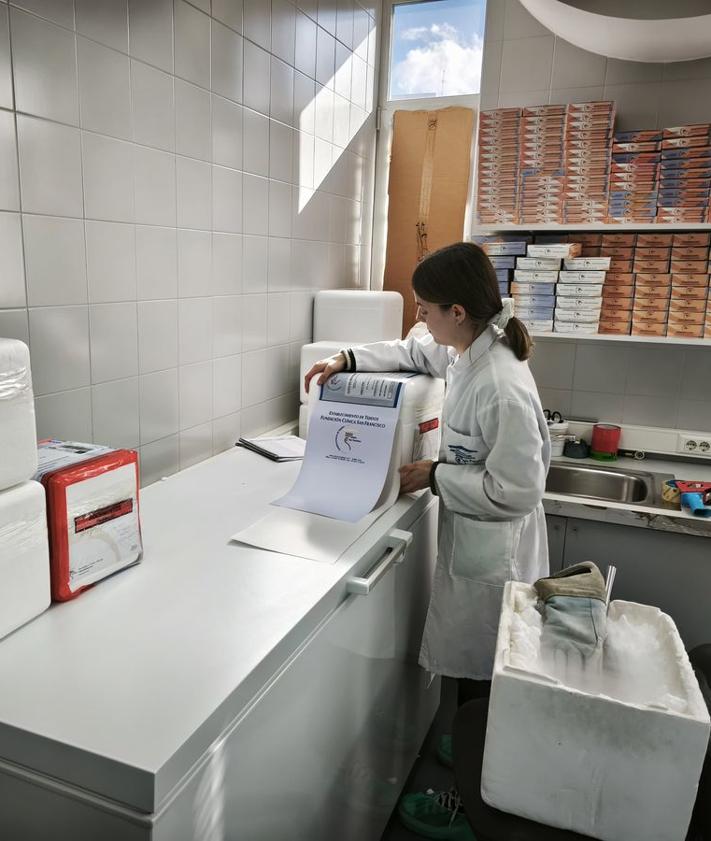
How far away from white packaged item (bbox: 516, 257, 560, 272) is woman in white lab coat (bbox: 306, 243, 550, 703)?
0.76 meters

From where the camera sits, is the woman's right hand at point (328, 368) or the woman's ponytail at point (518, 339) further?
the woman's right hand at point (328, 368)

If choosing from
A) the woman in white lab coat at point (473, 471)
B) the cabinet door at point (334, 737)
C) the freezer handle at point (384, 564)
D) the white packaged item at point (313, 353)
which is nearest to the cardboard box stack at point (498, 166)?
the white packaged item at point (313, 353)

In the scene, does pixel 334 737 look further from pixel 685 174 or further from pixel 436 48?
pixel 436 48

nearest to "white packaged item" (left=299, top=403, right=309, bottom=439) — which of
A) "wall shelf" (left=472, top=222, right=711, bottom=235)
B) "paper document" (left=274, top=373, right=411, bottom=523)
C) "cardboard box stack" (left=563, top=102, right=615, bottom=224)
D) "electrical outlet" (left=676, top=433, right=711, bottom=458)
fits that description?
"paper document" (left=274, top=373, right=411, bottom=523)

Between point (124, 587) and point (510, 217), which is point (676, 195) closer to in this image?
point (510, 217)

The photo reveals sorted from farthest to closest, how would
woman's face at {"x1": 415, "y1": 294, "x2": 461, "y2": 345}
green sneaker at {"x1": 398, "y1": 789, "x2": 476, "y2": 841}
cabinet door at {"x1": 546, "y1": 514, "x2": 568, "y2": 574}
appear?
cabinet door at {"x1": 546, "y1": 514, "x2": 568, "y2": 574}
green sneaker at {"x1": 398, "y1": 789, "x2": 476, "y2": 841}
woman's face at {"x1": 415, "y1": 294, "x2": 461, "y2": 345}

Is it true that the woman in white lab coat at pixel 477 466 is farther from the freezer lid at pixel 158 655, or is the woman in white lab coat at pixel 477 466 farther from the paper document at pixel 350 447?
the freezer lid at pixel 158 655

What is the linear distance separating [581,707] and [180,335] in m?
1.39

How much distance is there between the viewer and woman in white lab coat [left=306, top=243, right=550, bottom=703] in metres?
1.53

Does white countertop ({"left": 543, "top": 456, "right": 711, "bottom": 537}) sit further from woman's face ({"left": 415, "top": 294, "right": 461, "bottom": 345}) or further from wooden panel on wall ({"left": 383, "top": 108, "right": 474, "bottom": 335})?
wooden panel on wall ({"left": 383, "top": 108, "right": 474, "bottom": 335})

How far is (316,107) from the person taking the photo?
2.46 metres

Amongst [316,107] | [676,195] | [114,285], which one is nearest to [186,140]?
[114,285]

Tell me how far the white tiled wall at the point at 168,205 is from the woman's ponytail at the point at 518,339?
2.84 feet

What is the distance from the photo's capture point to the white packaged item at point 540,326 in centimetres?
245
